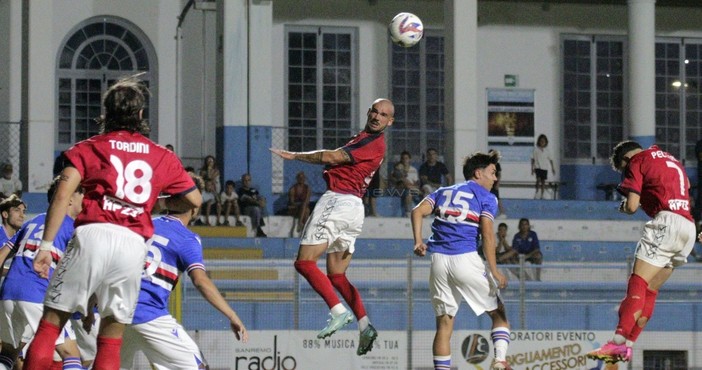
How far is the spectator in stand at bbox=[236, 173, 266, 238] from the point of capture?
878 inches

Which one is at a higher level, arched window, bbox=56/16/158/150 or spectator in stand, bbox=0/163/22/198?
arched window, bbox=56/16/158/150

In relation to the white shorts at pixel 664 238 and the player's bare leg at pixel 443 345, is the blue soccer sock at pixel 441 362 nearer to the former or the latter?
the player's bare leg at pixel 443 345

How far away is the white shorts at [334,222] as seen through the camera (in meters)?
12.0

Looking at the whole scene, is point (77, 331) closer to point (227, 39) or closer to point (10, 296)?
point (10, 296)

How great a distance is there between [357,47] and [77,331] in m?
16.6

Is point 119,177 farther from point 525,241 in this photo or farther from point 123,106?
point 525,241

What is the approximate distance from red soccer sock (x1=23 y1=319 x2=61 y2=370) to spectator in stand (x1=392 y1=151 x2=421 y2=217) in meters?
15.9

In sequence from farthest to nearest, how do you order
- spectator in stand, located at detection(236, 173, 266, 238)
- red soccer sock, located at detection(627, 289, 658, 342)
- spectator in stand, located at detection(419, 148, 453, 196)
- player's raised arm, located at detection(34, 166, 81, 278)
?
1. spectator in stand, located at detection(419, 148, 453, 196)
2. spectator in stand, located at detection(236, 173, 266, 238)
3. red soccer sock, located at detection(627, 289, 658, 342)
4. player's raised arm, located at detection(34, 166, 81, 278)

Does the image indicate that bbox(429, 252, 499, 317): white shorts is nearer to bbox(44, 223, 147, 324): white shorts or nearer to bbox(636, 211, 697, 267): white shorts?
bbox(636, 211, 697, 267): white shorts

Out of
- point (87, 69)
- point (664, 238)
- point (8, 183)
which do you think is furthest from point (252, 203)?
point (664, 238)

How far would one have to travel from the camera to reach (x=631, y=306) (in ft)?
39.3

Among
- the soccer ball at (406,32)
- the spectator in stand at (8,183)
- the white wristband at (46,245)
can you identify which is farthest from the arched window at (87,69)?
the white wristband at (46,245)

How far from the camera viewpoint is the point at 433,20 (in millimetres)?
27781

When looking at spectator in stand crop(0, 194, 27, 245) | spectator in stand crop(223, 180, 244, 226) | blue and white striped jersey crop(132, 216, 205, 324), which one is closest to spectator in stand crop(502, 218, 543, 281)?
spectator in stand crop(223, 180, 244, 226)
